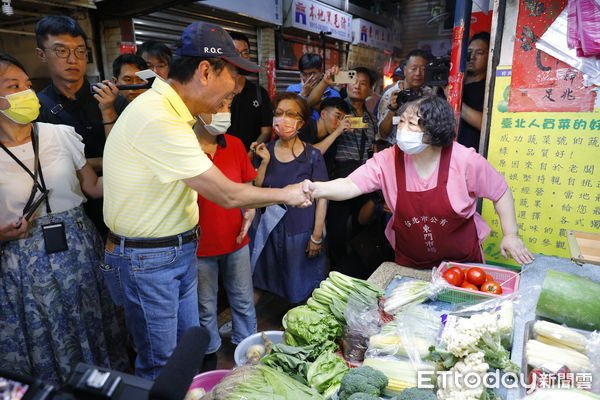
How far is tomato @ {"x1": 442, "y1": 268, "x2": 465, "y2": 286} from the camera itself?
2.14 m

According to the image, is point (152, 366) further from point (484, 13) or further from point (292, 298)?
point (484, 13)

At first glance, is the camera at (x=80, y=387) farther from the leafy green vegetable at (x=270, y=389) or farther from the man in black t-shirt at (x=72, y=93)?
the man in black t-shirt at (x=72, y=93)

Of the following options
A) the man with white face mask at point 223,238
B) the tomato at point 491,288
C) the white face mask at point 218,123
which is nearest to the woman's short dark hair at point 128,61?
the man with white face mask at point 223,238

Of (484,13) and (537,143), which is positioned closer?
(537,143)

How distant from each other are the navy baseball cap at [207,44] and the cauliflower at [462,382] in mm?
1793

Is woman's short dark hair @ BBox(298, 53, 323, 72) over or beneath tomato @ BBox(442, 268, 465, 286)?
over

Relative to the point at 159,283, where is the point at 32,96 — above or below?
above

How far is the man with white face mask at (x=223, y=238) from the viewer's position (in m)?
2.82

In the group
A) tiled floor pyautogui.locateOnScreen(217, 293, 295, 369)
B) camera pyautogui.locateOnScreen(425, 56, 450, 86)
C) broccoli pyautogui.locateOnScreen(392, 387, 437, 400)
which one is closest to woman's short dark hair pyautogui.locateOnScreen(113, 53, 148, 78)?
tiled floor pyautogui.locateOnScreen(217, 293, 295, 369)

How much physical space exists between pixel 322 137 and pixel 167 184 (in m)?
2.64

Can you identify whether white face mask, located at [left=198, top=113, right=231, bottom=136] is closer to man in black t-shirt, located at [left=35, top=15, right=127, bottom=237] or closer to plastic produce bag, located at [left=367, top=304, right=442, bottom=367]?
man in black t-shirt, located at [left=35, top=15, right=127, bottom=237]

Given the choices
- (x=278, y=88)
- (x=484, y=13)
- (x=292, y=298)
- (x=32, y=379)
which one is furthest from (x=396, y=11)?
(x=32, y=379)

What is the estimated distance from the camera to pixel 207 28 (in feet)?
6.97

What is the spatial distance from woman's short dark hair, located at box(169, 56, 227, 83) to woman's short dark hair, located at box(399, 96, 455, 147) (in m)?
1.28
